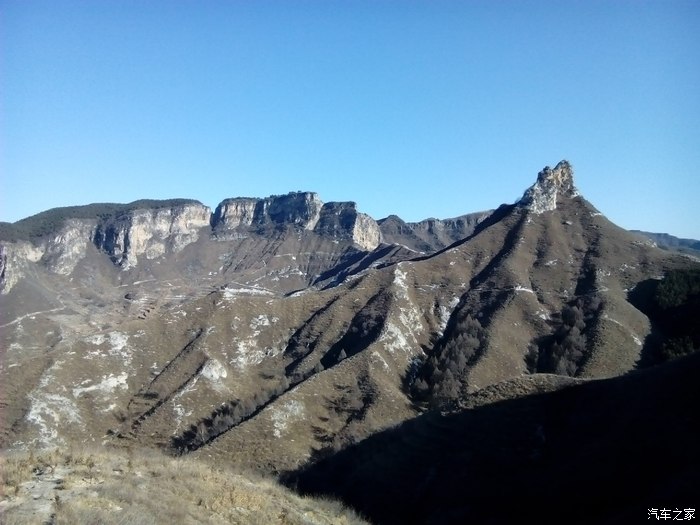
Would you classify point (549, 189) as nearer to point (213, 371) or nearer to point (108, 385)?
point (213, 371)

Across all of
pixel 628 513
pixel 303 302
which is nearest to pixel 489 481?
pixel 628 513

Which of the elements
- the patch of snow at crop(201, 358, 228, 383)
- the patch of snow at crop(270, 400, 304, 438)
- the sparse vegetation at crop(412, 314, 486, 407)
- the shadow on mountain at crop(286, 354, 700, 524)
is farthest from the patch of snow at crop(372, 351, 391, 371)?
the shadow on mountain at crop(286, 354, 700, 524)

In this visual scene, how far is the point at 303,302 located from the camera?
9556 centimetres

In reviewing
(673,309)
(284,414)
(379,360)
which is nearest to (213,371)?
(284,414)

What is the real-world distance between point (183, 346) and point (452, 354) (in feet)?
139

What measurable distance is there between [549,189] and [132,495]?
412ft

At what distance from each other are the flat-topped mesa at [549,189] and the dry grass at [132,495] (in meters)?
112

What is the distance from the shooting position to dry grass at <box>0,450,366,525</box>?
563 inches

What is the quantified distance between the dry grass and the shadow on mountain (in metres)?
10.2

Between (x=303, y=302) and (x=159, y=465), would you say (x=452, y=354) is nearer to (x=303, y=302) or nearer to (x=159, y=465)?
(x=303, y=302)

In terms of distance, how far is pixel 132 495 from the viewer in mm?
16031

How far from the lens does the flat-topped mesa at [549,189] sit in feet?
400

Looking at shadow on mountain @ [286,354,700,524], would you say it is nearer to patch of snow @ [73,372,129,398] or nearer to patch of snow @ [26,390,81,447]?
patch of snow @ [26,390,81,447]

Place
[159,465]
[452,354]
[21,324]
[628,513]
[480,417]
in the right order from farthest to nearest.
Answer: [21,324], [452,354], [480,417], [159,465], [628,513]
